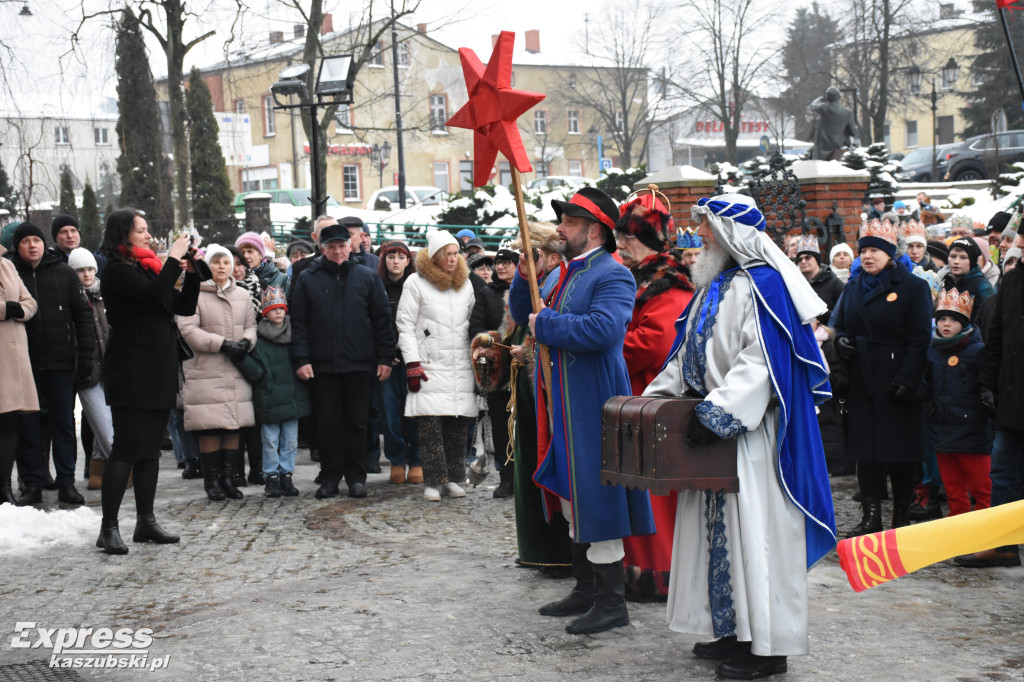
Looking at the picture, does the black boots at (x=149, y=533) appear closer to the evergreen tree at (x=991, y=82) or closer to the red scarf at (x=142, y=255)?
the red scarf at (x=142, y=255)

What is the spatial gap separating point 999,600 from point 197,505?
5696 millimetres

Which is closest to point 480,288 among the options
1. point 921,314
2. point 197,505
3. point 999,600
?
point 197,505

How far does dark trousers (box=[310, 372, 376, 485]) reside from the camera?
29.2 ft

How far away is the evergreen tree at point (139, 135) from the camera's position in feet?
93.7

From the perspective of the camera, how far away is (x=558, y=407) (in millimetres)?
5426

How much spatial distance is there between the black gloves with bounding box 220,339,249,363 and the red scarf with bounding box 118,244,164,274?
6.21 feet

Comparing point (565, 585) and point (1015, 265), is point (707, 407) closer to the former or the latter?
point (565, 585)

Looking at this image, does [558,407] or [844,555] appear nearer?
[844,555]

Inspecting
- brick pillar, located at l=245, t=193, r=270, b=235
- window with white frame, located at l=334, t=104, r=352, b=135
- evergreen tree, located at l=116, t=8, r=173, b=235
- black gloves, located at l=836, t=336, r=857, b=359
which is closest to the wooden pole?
black gloves, located at l=836, t=336, r=857, b=359

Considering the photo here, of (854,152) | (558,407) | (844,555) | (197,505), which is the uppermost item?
(854,152)

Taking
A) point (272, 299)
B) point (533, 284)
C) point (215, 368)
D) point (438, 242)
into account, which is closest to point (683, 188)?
point (438, 242)

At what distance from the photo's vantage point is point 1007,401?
6.37m

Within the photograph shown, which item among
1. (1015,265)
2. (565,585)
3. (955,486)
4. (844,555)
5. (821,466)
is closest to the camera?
(844,555)

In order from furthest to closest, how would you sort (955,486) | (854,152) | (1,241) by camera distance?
(854,152) < (1,241) < (955,486)
